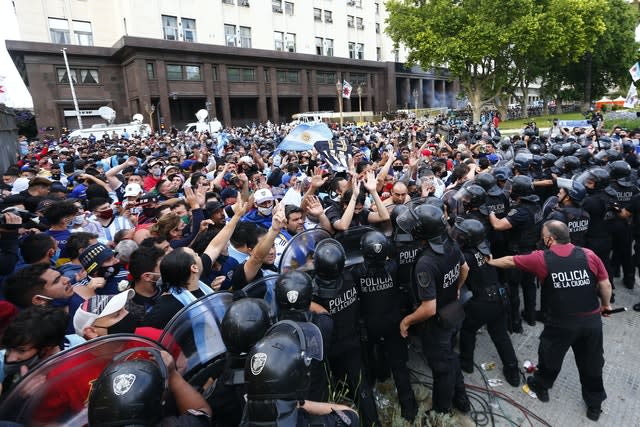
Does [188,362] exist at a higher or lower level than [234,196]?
lower

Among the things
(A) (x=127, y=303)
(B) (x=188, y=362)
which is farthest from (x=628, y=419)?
(A) (x=127, y=303)

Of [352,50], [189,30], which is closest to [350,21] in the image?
[352,50]

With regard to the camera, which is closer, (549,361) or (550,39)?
(549,361)

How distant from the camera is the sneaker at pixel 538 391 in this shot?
145 inches

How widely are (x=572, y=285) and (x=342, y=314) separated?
6.73 ft

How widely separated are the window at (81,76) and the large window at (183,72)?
23.0 feet

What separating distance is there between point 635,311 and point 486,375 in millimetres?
2683

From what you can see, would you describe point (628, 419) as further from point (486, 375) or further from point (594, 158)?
point (594, 158)

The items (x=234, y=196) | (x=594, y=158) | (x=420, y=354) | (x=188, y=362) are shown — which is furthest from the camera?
(x=594, y=158)

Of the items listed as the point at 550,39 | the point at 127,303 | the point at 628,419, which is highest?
the point at 550,39

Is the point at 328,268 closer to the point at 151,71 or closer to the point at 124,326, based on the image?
the point at 124,326

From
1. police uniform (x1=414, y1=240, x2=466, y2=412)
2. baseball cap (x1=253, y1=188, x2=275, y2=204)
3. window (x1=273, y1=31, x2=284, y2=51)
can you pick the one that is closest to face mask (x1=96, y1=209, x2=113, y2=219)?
baseball cap (x1=253, y1=188, x2=275, y2=204)

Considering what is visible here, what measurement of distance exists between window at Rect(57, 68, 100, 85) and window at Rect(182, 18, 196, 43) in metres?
8.76

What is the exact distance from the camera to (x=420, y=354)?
14.9 ft
